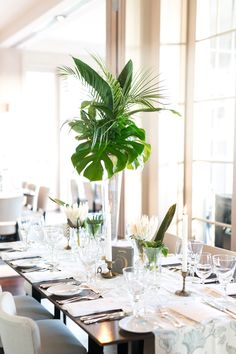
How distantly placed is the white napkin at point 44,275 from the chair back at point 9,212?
11.5 feet

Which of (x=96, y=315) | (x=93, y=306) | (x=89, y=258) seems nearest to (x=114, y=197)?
(x=89, y=258)

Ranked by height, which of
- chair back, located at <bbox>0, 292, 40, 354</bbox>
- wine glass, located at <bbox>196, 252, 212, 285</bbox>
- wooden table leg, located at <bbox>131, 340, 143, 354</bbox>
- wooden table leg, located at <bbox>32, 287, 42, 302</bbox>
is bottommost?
wooden table leg, located at <bbox>32, 287, 42, 302</bbox>

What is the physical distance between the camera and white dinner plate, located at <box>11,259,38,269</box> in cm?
292

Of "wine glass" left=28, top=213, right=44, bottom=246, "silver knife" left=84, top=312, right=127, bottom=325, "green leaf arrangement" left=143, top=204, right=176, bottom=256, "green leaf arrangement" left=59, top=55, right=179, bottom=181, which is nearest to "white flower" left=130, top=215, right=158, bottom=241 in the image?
"green leaf arrangement" left=143, top=204, right=176, bottom=256

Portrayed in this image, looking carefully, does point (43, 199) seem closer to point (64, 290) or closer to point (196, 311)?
point (64, 290)

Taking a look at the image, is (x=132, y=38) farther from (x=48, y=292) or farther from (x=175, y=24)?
(x=48, y=292)

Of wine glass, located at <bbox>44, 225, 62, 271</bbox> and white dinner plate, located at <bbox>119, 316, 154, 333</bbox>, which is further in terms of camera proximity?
wine glass, located at <bbox>44, 225, 62, 271</bbox>

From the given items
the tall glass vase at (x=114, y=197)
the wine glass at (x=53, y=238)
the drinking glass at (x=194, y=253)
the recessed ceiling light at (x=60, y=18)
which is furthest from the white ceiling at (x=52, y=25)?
the drinking glass at (x=194, y=253)

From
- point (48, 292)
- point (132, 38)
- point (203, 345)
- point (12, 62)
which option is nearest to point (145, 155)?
point (132, 38)

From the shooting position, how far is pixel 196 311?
210 centimetres

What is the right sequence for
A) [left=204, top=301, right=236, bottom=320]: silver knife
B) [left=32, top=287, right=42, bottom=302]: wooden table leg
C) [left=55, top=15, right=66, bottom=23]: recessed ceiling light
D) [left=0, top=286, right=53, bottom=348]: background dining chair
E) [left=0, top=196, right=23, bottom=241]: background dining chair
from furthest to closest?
1. [left=55, top=15, right=66, bottom=23]: recessed ceiling light
2. [left=0, top=196, right=23, bottom=241]: background dining chair
3. [left=32, top=287, right=42, bottom=302]: wooden table leg
4. [left=0, top=286, right=53, bottom=348]: background dining chair
5. [left=204, top=301, right=236, bottom=320]: silver knife

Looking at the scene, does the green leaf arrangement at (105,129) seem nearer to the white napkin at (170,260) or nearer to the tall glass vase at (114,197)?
the tall glass vase at (114,197)

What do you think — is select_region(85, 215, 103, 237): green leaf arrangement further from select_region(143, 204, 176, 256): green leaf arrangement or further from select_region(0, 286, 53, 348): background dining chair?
select_region(0, 286, 53, 348): background dining chair

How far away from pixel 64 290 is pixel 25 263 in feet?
2.11
